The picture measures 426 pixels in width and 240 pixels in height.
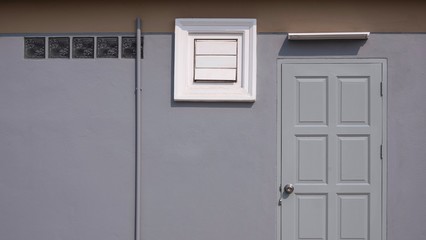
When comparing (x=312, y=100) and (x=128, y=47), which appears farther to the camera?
(x=128, y=47)

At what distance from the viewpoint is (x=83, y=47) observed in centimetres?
491

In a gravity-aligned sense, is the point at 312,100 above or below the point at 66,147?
above

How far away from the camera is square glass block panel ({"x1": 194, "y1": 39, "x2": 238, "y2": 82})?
4.82 meters

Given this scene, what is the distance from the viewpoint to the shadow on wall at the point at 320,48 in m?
4.78

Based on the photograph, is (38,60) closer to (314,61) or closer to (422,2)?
(314,61)

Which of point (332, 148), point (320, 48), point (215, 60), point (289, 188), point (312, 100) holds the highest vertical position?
point (320, 48)

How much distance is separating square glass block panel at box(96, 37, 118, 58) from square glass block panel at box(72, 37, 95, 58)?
58mm

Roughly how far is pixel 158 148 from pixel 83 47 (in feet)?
3.95

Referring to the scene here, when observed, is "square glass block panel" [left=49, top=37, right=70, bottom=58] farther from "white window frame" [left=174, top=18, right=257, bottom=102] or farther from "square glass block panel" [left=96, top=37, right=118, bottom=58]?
"white window frame" [left=174, top=18, right=257, bottom=102]

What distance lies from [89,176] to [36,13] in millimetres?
→ 1650

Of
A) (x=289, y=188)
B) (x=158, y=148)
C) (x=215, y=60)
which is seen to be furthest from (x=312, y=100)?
(x=158, y=148)

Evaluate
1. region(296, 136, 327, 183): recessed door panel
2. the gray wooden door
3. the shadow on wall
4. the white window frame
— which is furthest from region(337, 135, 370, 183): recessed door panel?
the white window frame

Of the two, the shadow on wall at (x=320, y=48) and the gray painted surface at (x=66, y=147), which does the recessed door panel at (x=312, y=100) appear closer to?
the shadow on wall at (x=320, y=48)

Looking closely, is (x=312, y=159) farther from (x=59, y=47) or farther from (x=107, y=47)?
(x=59, y=47)
